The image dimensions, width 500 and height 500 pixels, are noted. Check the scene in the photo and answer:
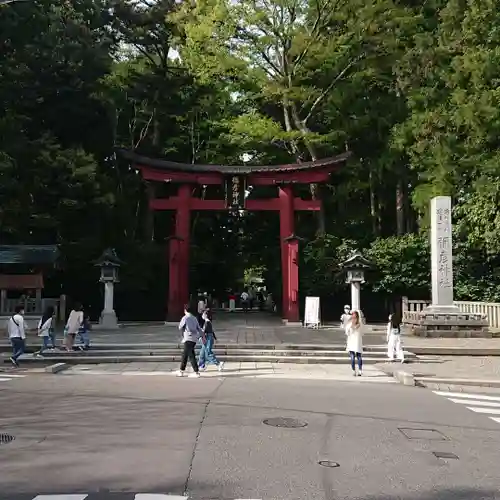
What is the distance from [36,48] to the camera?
2917 cm

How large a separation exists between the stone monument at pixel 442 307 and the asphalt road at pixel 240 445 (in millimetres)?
11571

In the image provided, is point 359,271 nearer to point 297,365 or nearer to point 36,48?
point 297,365

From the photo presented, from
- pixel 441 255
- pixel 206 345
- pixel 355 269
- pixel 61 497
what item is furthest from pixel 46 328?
pixel 441 255

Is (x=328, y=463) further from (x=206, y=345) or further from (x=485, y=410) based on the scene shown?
(x=206, y=345)

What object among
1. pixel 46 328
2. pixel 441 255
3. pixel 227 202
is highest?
pixel 227 202

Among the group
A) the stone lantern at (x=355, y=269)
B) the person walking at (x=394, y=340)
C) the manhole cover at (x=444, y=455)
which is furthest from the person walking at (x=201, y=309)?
the manhole cover at (x=444, y=455)

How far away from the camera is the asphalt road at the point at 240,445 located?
5602 millimetres

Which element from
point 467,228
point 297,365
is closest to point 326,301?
point 467,228

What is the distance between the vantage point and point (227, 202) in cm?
2873

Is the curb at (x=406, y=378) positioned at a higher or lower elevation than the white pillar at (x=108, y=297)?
lower

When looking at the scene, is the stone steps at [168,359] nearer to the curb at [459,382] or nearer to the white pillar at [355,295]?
the curb at [459,382]

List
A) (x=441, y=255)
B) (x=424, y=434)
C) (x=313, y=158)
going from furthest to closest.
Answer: (x=313, y=158) → (x=441, y=255) → (x=424, y=434)

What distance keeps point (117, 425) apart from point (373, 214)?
28209mm

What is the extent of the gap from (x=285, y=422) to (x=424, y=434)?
1968 millimetres
